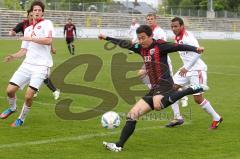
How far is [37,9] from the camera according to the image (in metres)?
9.84

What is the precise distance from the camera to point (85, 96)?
14.8 meters

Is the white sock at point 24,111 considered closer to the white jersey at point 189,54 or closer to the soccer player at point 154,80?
the soccer player at point 154,80

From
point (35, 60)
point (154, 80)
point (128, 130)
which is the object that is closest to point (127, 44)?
point (154, 80)

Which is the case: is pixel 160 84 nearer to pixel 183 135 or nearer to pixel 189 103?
pixel 183 135

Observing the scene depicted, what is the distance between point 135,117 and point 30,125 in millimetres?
2885

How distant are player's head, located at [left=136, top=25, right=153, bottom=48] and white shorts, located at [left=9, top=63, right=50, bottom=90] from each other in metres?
2.42

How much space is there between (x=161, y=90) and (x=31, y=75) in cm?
277

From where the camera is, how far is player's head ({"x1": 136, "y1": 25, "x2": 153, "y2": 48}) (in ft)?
27.4

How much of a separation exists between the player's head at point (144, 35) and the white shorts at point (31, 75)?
242cm

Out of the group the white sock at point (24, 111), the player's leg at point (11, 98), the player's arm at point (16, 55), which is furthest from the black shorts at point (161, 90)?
the player's arm at point (16, 55)

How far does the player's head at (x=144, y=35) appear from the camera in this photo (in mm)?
8359

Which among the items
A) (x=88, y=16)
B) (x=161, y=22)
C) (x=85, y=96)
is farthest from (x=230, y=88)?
(x=161, y=22)

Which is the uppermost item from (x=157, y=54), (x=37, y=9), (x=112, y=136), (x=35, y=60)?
(x=37, y=9)

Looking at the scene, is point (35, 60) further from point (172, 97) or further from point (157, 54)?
point (172, 97)
